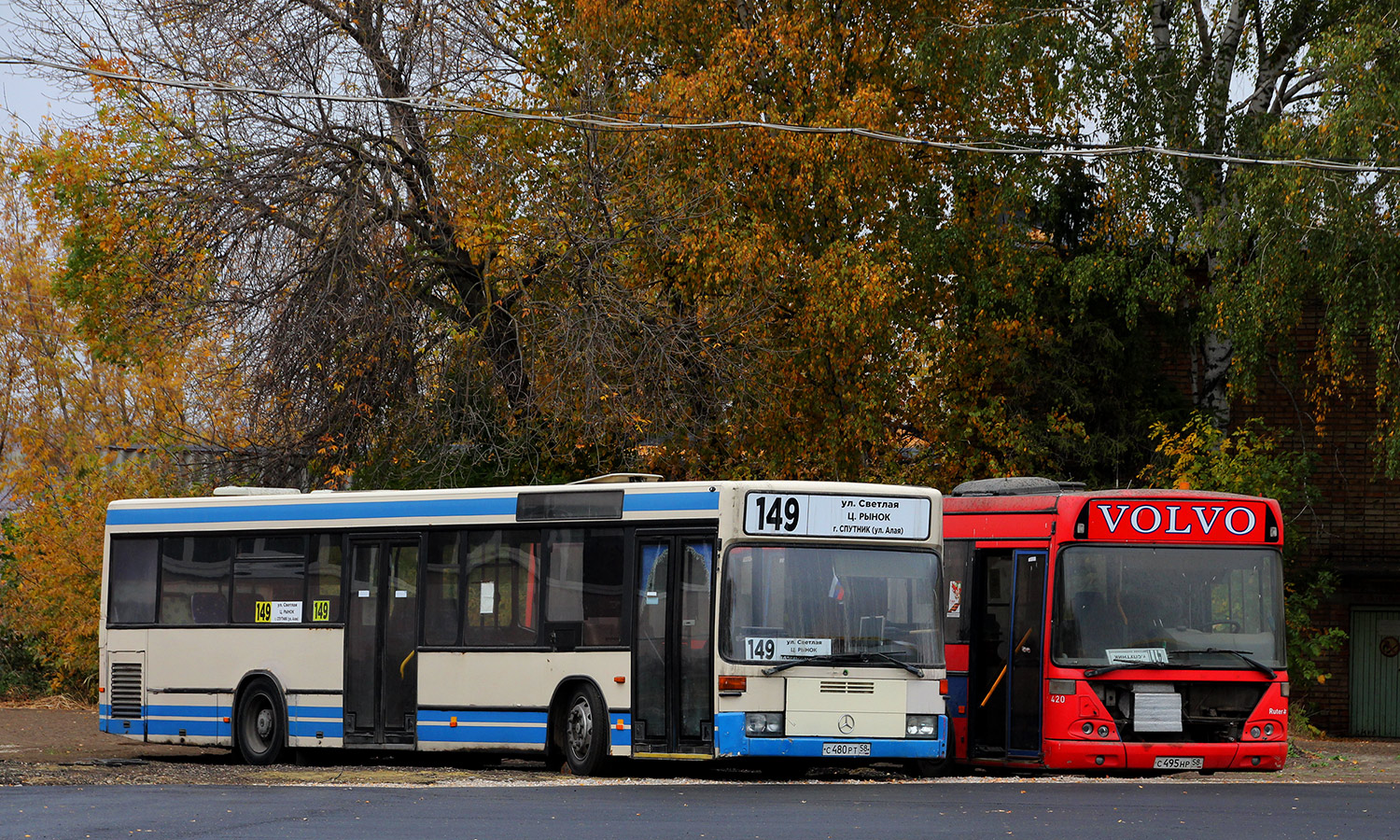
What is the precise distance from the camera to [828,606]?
616 inches

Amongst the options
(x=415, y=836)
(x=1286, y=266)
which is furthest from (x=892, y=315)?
(x=415, y=836)

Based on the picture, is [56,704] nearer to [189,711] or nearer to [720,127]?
[189,711]

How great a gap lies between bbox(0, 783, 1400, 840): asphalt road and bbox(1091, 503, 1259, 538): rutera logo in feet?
8.54

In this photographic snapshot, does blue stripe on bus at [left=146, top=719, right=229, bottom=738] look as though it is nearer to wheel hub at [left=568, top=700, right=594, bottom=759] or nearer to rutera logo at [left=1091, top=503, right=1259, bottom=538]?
wheel hub at [left=568, top=700, right=594, bottom=759]

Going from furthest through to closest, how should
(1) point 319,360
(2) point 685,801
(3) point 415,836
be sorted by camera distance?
(1) point 319,360 → (2) point 685,801 → (3) point 415,836

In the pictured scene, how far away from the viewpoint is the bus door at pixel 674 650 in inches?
615

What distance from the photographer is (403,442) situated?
25719 mm

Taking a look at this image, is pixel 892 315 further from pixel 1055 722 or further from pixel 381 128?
pixel 1055 722

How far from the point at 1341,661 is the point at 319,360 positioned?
18.0m

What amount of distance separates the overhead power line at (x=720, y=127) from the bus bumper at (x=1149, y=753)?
6493mm

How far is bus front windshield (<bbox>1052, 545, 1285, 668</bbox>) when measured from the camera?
16766 millimetres

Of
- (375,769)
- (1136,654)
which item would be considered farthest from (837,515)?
(375,769)

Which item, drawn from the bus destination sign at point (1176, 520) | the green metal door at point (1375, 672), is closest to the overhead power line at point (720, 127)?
the bus destination sign at point (1176, 520)

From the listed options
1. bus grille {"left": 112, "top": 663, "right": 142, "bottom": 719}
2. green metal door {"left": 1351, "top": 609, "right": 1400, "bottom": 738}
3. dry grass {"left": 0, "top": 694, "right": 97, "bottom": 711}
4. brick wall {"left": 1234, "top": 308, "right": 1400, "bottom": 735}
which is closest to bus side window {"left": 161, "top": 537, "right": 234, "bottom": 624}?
bus grille {"left": 112, "top": 663, "right": 142, "bottom": 719}
